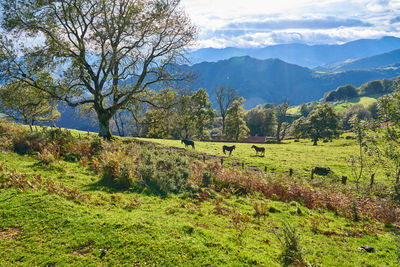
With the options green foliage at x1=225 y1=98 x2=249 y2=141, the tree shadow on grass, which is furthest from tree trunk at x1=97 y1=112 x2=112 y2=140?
green foliage at x1=225 y1=98 x2=249 y2=141

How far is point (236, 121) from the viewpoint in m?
66.4

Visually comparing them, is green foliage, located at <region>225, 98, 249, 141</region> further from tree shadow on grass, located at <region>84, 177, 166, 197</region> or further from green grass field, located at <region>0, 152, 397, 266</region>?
tree shadow on grass, located at <region>84, 177, 166, 197</region>

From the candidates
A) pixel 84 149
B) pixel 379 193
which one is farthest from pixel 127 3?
pixel 379 193

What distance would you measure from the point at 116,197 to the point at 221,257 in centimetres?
576

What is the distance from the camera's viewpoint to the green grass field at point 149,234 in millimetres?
5594

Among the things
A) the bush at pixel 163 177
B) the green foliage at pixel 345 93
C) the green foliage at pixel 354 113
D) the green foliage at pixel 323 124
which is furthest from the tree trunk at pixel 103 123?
the green foliage at pixel 345 93

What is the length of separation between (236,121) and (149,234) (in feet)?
203

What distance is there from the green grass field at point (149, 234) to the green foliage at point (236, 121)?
56534 mm

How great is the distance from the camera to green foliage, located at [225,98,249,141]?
66.6m

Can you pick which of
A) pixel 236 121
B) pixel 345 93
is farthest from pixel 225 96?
pixel 345 93

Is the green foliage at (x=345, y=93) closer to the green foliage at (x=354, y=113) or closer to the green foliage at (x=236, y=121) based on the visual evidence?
the green foliage at (x=354, y=113)

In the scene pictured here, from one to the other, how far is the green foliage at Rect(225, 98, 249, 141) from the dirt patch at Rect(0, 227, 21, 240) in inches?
2469

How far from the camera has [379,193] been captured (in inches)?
622

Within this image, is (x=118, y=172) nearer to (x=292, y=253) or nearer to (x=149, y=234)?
(x=149, y=234)
